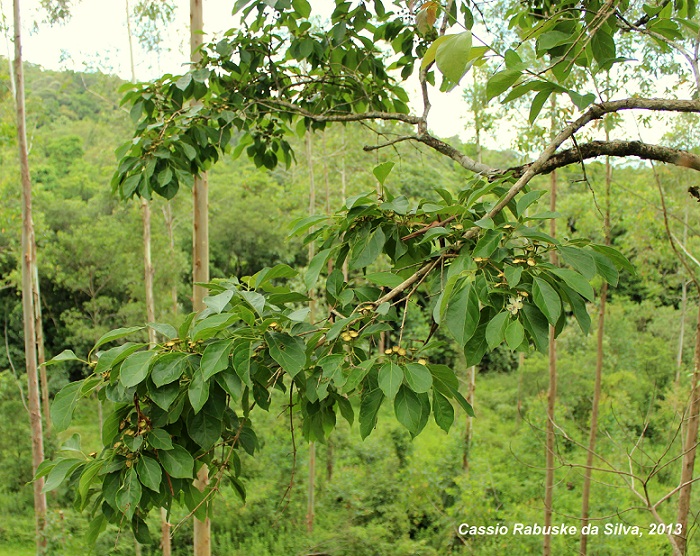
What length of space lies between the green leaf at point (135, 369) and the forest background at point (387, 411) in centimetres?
361

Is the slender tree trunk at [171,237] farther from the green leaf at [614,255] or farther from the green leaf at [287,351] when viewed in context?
the green leaf at [614,255]

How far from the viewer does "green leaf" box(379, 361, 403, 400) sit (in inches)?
30.3

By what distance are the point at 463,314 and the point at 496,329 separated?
0.05 m

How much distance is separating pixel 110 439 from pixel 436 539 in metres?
6.08

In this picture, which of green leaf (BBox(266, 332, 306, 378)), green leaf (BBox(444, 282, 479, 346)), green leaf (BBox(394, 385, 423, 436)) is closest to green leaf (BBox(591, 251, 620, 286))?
green leaf (BBox(444, 282, 479, 346))

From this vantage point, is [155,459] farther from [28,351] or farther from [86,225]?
[86,225]

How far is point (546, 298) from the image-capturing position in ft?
2.59

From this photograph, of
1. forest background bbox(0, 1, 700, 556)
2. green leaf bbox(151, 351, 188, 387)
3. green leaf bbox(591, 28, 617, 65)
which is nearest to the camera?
green leaf bbox(151, 351, 188, 387)

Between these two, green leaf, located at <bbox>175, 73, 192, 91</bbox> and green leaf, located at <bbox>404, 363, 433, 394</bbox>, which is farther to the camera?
green leaf, located at <bbox>175, 73, 192, 91</bbox>

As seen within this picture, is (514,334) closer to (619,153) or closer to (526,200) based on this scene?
(526,200)

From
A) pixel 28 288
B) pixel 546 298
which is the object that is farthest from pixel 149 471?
pixel 28 288

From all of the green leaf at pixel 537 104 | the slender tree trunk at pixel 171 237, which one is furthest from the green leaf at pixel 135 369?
the slender tree trunk at pixel 171 237

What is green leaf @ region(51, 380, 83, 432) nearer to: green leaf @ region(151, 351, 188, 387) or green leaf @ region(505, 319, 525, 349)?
green leaf @ region(151, 351, 188, 387)

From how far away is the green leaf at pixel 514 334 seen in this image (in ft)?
2.48
